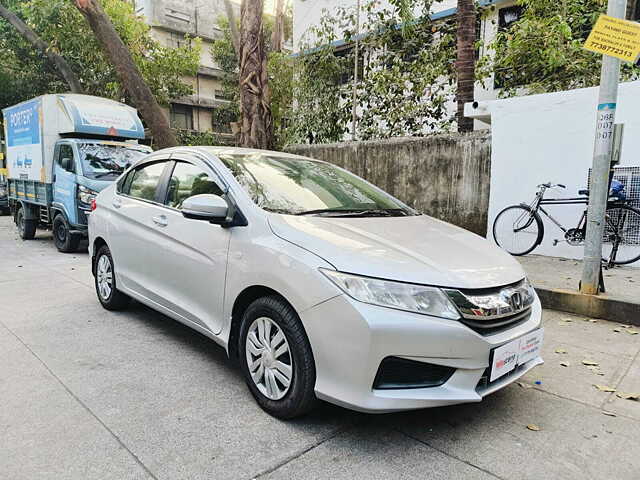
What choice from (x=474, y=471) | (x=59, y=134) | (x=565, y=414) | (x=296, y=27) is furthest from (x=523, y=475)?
(x=296, y=27)

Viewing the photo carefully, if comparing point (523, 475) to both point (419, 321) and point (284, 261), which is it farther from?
point (284, 261)

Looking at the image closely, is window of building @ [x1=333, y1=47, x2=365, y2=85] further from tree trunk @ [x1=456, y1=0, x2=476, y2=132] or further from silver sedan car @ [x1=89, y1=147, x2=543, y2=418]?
silver sedan car @ [x1=89, y1=147, x2=543, y2=418]

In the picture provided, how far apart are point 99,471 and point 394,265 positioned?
1.70 meters

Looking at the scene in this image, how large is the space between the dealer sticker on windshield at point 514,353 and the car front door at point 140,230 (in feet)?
8.00

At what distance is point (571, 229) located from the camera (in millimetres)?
6434

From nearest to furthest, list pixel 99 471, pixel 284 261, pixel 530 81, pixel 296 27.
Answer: pixel 99 471 < pixel 284 261 < pixel 530 81 < pixel 296 27

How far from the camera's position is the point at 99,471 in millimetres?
2164

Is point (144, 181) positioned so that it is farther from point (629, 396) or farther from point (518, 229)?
point (518, 229)

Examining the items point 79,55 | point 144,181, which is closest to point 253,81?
point 144,181

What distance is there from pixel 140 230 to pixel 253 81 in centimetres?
491

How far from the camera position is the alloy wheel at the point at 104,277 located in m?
4.55

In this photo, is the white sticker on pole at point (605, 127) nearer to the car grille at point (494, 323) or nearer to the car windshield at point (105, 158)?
the car grille at point (494, 323)

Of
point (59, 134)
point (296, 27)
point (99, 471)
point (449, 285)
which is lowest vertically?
point (99, 471)

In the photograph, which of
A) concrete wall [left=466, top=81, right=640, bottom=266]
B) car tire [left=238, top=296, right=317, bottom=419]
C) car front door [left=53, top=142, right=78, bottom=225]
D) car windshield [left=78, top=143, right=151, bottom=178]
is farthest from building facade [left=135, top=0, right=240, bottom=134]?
car tire [left=238, top=296, right=317, bottom=419]
